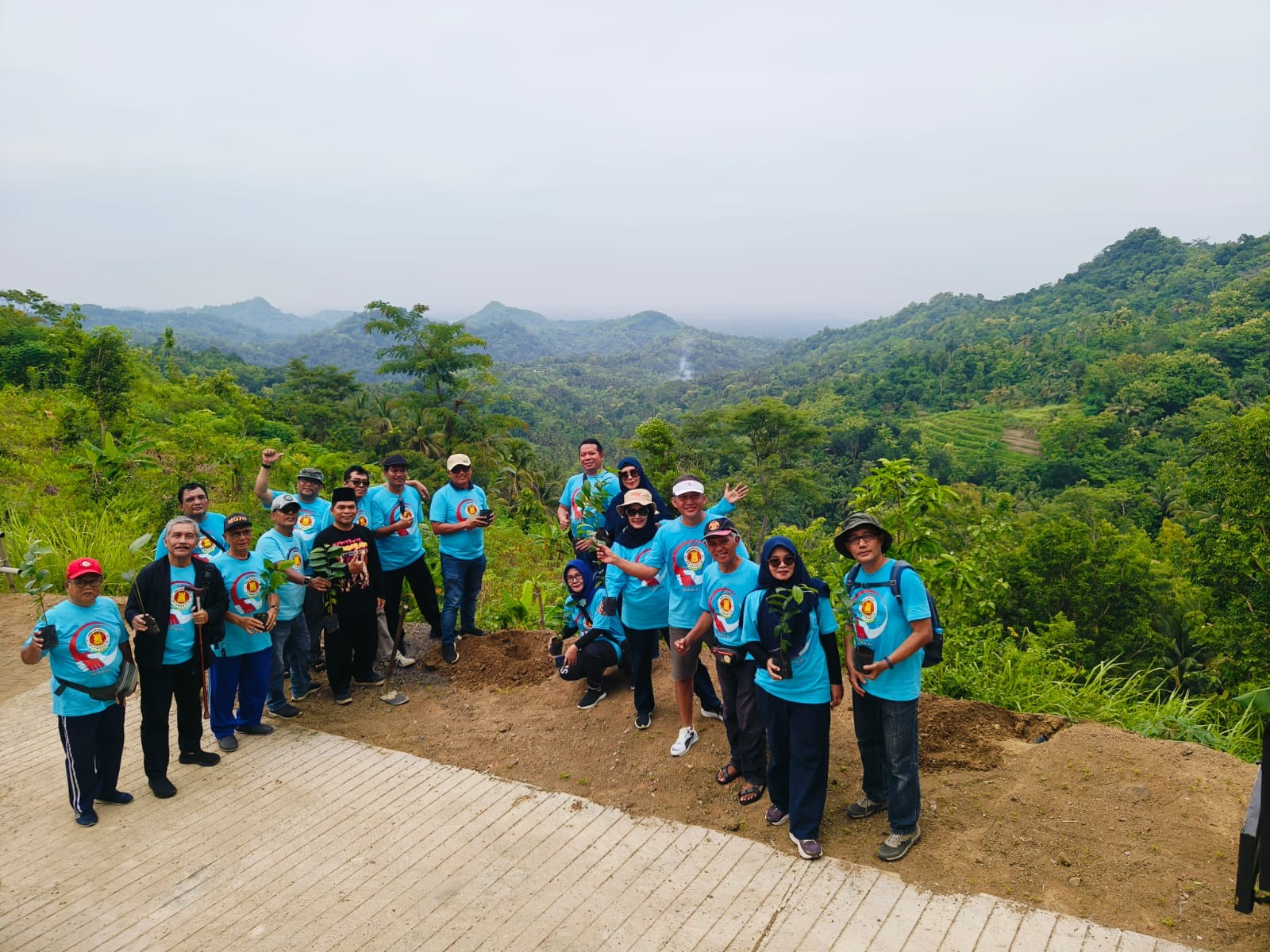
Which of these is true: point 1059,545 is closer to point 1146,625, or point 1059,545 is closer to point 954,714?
point 1146,625

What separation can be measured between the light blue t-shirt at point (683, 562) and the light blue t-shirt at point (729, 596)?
0.28 metres

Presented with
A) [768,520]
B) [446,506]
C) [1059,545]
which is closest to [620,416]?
[768,520]

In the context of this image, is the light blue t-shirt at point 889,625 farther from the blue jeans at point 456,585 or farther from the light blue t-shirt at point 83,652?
the light blue t-shirt at point 83,652

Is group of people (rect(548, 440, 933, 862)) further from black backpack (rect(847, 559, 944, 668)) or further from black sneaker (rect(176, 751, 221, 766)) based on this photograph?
black sneaker (rect(176, 751, 221, 766))

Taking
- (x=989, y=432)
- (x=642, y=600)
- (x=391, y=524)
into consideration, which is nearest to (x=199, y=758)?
(x=391, y=524)

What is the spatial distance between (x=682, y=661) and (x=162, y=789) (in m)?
3.19

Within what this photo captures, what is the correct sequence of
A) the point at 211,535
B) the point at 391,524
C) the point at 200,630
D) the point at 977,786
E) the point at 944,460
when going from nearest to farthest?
1. the point at 977,786
2. the point at 200,630
3. the point at 211,535
4. the point at 391,524
5. the point at 944,460

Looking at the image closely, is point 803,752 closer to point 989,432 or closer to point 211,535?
point 211,535

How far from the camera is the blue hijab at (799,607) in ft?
12.0

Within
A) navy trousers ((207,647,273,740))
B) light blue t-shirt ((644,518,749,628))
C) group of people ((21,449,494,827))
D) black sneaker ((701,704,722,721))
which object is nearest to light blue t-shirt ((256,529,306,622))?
group of people ((21,449,494,827))

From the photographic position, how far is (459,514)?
6191mm

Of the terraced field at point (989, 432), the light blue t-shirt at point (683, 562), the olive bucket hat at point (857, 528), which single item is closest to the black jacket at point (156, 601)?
the light blue t-shirt at point (683, 562)

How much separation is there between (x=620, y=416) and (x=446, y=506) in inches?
4063

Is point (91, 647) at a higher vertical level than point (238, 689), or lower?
higher
